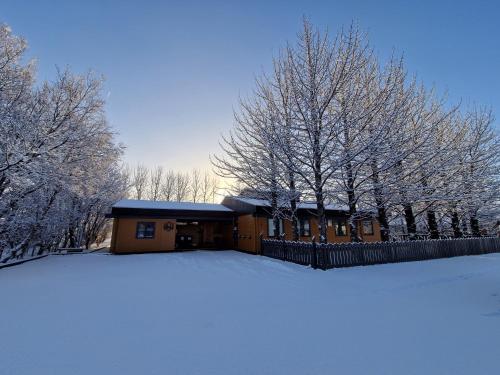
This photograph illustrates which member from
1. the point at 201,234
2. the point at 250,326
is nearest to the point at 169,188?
the point at 201,234

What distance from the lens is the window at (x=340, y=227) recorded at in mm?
19484

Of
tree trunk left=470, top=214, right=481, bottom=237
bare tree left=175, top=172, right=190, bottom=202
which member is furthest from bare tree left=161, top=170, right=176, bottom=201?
tree trunk left=470, top=214, right=481, bottom=237

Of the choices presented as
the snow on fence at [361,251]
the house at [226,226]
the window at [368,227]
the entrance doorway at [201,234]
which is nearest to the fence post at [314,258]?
the snow on fence at [361,251]

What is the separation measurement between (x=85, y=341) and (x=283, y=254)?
9.64 metres

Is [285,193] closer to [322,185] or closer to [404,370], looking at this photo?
[322,185]

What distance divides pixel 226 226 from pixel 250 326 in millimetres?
17232

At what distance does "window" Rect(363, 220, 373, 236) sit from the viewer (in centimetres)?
2095

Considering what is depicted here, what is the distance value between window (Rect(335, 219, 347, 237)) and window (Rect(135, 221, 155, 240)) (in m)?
14.2

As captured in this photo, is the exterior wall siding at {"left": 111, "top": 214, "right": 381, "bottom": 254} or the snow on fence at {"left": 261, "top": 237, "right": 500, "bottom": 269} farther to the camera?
the exterior wall siding at {"left": 111, "top": 214, "right": 381, "bottom": 254}

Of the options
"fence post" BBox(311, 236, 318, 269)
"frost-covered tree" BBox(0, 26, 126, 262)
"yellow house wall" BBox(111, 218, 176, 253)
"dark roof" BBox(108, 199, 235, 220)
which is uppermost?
"frost-covered tree" BBox(0, 26, 126, 262)

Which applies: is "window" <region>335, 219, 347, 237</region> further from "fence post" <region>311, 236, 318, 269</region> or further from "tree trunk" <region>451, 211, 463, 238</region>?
"fence post" <region>311, 236, 318, 269</region>

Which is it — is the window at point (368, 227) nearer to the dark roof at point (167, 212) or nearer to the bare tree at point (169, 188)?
the dark roof at point (167, 212)

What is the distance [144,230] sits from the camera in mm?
16594

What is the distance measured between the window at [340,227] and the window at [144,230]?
46.7 feet
